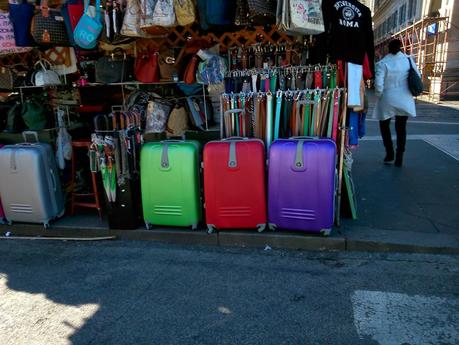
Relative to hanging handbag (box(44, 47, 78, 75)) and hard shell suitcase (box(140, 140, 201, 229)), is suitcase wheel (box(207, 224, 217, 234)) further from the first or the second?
hanging handbag (box(44, 47, 78, 75))

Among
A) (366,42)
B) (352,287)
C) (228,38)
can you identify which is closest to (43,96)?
(228,38)

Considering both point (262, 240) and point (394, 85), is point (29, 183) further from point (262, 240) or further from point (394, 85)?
point (394, 85)

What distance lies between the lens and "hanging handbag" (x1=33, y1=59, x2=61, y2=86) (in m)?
5.45

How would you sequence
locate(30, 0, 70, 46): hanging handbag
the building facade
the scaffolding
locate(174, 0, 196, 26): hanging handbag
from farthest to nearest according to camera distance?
the scaffolding, the building facade, locate(30, 0, 70, 46): hanging handbag, locate(174, 0, 196, 26): hanging handbag

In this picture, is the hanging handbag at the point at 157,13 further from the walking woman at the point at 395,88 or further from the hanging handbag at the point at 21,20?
the walking woman at the point at 395,88

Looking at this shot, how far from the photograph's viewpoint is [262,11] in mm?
4145

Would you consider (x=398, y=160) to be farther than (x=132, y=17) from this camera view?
Yes

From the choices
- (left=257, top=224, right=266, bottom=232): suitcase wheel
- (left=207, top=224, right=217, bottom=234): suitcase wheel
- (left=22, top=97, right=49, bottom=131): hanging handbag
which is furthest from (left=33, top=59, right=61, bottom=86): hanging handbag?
(left=257, top=224, right=266, bottom=232): suitcase wheel

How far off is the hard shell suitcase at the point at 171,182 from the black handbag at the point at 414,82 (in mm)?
3786

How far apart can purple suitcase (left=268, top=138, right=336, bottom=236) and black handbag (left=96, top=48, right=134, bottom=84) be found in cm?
241

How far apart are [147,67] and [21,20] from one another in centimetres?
174

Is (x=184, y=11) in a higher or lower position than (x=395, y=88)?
higher

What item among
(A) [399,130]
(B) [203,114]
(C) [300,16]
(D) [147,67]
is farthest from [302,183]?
(A) [399,130]

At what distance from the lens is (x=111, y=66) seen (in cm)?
521
